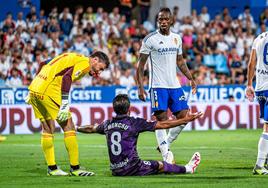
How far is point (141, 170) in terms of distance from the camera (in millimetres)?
12164

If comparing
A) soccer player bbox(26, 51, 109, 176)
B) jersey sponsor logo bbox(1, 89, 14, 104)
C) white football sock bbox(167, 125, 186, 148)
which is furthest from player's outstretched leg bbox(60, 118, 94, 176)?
jersey sponsor logo bbox(1, 89, 14, 104)

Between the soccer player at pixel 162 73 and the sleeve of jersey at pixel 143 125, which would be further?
the soccer player at pixel 162 73

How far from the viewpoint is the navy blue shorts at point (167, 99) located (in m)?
14.3

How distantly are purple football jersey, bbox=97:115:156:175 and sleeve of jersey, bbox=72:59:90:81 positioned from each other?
94cm

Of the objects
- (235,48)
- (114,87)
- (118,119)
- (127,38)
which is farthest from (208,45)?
(118,119)

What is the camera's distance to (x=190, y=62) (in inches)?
1197

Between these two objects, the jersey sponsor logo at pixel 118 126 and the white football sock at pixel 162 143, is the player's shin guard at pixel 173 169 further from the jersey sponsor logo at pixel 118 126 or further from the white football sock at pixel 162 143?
the white football sock at pixel 162 143

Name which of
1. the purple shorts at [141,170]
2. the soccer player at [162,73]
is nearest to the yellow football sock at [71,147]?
the purple shorts at [141,170]

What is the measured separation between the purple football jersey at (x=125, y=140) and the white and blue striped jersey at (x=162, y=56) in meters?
2.39

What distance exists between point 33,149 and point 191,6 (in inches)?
708

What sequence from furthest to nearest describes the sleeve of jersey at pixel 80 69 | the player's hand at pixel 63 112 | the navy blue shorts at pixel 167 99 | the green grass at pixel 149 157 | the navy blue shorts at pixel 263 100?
the navy blue shorts at pixel 167 99
the navy blue shorts at pixel 263 100
the sleeve of jersey at pixel 80 69
the player's hand at pixel 63 112
the green grass at pixel 149 157

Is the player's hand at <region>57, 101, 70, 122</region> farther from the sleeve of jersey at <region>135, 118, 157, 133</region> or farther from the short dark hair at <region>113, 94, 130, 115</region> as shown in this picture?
the sleeve of jersey at <region>135, 118, 157, 133</region>

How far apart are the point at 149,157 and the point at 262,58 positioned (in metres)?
4.01

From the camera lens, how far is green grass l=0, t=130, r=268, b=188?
11438 mm
